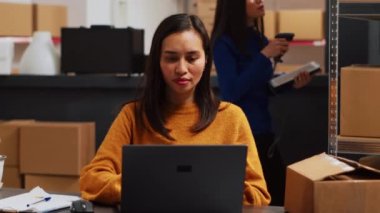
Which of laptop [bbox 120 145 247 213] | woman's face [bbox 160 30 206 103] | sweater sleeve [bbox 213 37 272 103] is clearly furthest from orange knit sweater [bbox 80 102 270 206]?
sweater sleeve [bbox 213 37 272 103]

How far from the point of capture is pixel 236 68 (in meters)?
2.62

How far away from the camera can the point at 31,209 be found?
5.83ft

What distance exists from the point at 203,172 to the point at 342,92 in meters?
0.68

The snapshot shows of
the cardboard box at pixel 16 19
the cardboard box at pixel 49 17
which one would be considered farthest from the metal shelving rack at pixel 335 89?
the cardboard box at pixel 49 17

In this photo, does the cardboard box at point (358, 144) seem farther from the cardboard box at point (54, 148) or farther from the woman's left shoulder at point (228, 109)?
the cardboard box at point (54, 148)

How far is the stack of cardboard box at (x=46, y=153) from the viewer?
3400mm

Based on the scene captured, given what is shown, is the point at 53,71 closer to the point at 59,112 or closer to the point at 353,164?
the point at 59,112

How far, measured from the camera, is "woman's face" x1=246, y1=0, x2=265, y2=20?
2.62 m

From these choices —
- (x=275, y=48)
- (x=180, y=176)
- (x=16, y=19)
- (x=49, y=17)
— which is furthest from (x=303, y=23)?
(x=180, y=176)

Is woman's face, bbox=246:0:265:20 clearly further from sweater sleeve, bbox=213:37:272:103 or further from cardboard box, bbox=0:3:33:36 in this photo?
cardboard box, bbox=0:3:33:36

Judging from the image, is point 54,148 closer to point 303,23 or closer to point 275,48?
point 275,48

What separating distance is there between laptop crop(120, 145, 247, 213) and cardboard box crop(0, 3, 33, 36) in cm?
306

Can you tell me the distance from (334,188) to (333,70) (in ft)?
1.80

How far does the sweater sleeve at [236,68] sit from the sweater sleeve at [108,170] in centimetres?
66
